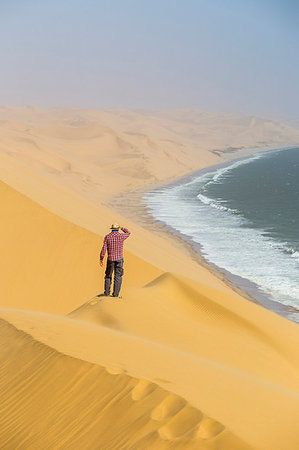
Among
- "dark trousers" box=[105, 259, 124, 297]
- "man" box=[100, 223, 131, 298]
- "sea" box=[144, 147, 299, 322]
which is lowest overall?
"sea" box=[144, 147, 299, 322]

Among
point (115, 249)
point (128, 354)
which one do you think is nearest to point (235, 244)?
point (115, 249)

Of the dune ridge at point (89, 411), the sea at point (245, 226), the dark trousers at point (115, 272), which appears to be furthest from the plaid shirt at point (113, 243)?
the sea at point (245, 226)

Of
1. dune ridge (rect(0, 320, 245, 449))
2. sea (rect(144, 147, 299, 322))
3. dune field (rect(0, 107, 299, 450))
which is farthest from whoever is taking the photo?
sea (rect(144, 147, 299, 322))

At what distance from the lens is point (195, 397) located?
461 cm

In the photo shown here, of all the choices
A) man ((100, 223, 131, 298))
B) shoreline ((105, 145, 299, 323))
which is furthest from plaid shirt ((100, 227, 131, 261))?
shoreline ((105, 145, 299, 323))

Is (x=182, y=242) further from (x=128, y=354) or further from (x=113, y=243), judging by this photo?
(x=128, y=354)

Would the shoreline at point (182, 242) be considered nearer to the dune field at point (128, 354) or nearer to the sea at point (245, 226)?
the sea at point (245, 226)

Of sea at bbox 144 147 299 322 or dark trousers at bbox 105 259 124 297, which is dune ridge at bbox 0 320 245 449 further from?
sea at bbox 144 147 299 322

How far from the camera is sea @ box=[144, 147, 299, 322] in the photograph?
68.5 ft

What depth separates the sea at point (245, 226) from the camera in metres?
20.9

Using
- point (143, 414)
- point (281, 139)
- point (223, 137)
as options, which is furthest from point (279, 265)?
point (281, 139)

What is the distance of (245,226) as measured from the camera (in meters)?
33.3

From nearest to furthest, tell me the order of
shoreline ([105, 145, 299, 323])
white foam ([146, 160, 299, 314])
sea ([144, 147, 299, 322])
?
shoreline ([105, 145, 299, 323])
sea ([144, 147, 299, 322])
white foam ([146, 160, 299, 314])

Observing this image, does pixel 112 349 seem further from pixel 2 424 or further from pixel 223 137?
pixel 223 137
